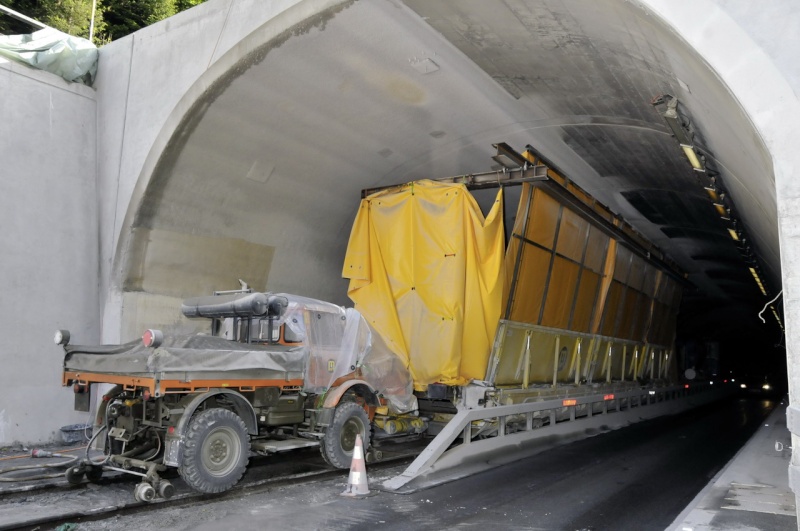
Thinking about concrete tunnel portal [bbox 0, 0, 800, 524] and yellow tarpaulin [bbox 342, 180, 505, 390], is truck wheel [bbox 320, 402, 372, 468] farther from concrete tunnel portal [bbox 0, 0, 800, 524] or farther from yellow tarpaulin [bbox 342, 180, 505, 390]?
concrete tunnel portal [bbox 0, 0, 800, 524]

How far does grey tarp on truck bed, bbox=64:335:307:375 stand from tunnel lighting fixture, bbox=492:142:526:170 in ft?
13.8

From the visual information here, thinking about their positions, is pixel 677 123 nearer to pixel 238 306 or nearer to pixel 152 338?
pixel 238 306

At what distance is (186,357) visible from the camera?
22.9 feet

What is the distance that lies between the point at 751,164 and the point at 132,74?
34.4 feet

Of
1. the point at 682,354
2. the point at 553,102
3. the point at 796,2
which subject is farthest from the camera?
the point at 682,354

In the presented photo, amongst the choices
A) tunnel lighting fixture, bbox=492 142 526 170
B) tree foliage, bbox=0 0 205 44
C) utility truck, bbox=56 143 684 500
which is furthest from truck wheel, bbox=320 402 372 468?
tree foliage, bbox=0 0 205 44

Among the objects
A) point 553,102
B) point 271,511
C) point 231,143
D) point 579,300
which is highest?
point 553,102

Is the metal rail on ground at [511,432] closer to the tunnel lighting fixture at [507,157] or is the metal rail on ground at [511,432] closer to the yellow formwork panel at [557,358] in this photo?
the yellow formwork panel at [557,358]

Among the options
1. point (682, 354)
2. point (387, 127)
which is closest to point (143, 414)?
point (387, 127)

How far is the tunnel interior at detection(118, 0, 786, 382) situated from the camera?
775 cm

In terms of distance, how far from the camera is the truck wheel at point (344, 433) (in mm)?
8461

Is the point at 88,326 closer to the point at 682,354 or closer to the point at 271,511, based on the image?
the point at 271,511

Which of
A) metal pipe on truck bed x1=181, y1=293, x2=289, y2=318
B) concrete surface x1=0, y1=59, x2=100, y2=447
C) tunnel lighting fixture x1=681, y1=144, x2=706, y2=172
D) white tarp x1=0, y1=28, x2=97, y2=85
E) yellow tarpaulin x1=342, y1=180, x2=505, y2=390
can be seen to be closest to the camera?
metal pipe on truck bed x1=181, y1=293, x2=289, y2=318

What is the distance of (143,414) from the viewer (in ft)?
24.5
